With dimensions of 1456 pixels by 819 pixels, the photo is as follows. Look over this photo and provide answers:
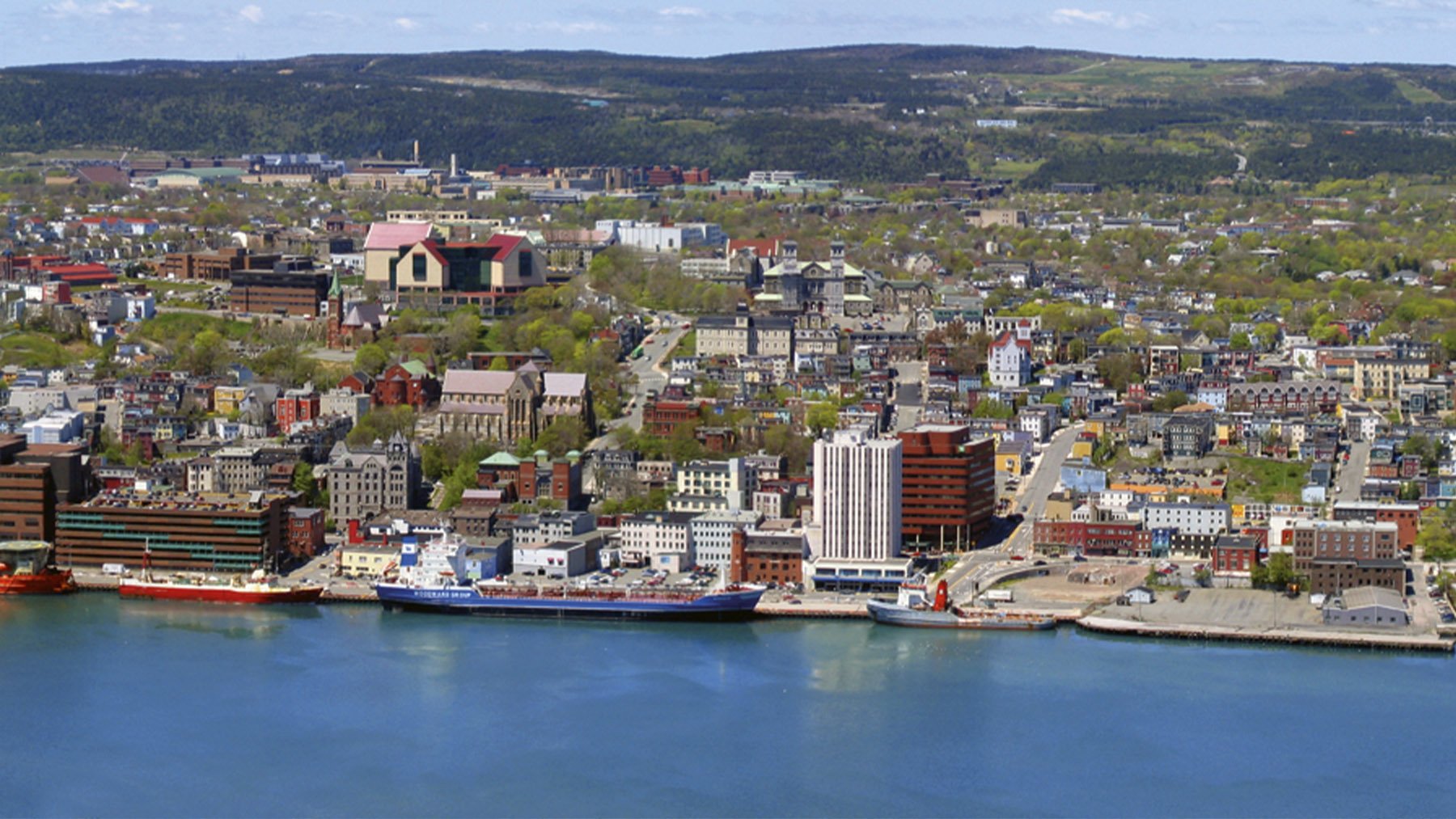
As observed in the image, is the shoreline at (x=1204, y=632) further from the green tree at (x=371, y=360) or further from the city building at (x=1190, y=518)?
the green tree at (x=371, y=360)

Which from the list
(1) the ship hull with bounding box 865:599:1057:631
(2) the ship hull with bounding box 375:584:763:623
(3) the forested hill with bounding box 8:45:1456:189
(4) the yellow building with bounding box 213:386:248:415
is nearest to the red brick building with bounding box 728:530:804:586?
(2) the ship hull with bounding box 375:584:763:623

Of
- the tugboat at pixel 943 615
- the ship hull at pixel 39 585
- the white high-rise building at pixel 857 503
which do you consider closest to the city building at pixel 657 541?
the white high-rise building at pixel 857 503

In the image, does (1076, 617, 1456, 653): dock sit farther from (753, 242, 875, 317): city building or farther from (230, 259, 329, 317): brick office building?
(230, 259, 329, 317): brick office building

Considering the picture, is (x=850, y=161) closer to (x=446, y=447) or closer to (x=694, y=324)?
(x=694, y=324)

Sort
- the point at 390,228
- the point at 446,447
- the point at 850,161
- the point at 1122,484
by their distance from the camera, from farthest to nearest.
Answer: the point at 850,161
the point at 390,228
the point at 446,447
the point at 1122,484

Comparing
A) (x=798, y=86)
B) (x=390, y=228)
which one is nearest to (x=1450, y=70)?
(x=798, y=86)
